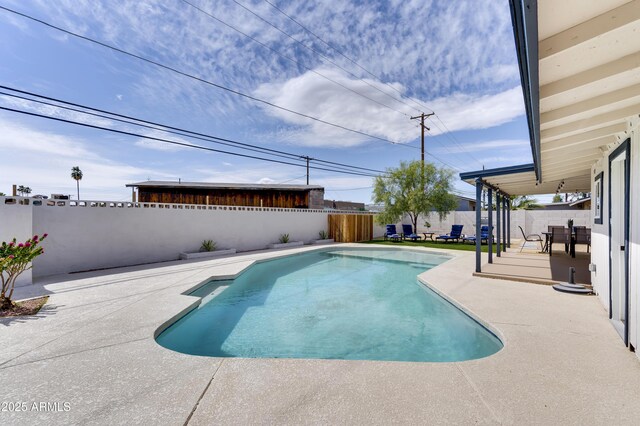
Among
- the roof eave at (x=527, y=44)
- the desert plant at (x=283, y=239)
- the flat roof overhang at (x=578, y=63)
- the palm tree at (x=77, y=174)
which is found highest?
the palm tree at (x=77, y=174)

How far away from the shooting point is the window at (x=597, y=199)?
538 centimetres

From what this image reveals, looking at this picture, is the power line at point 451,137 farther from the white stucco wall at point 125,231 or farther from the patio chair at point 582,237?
the white stucco wall at point 125,231

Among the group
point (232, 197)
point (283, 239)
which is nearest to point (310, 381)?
point (283, 239)

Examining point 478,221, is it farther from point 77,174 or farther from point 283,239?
point 77,174

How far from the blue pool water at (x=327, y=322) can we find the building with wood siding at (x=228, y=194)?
9600 millimetres

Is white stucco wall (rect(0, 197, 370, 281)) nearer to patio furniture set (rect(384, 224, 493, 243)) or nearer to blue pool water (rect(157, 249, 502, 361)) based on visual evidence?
blue pool water (rect(157, 249, 502, 361))

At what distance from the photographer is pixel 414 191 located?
17594mm

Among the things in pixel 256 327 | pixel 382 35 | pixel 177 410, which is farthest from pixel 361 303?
pixel 382 35

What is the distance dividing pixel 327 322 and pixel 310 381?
108 inches

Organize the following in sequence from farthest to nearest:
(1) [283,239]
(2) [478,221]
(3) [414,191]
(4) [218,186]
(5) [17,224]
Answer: (3) [414,191] < (4) [218,186] < (1) [283,239] < (2) [478,221] < (5) [17,224]

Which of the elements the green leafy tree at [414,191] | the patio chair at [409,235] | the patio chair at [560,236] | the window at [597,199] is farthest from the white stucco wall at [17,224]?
the patio chair at [409,235]

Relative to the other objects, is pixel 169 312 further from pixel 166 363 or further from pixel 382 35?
pixel 382 35

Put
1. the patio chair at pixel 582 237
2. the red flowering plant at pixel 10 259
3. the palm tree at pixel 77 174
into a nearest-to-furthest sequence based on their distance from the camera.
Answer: the red flowering plant at pixel 10 259 < the patio chair at pixel 582 237 < the palm tree at pixel 77 174

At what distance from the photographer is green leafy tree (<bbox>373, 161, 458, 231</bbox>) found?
17.4m
